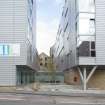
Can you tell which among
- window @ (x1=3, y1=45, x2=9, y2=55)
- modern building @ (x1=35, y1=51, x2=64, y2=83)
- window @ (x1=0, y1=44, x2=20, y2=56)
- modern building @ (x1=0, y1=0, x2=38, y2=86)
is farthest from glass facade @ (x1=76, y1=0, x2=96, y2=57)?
modern building @ (x1=35, y1=51, x2=64, y2=83)

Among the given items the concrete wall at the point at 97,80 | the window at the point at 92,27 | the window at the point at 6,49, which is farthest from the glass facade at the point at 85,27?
the window at the point at 6,49

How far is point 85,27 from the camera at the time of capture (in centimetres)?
4281

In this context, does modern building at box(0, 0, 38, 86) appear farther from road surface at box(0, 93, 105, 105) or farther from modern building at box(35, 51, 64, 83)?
modern building at box(35, 51, 64, 83)

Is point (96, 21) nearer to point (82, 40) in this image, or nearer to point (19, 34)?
point (82, 40)

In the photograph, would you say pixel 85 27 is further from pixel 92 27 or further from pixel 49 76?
pixel 49 76

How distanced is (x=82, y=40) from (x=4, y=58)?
9.11 meters

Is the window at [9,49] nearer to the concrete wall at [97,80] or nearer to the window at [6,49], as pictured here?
the window at [6,49]

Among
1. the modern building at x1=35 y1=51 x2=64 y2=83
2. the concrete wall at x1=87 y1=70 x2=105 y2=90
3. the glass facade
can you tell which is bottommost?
the modern building at x1=35 y1=51 x2=64 y2=83

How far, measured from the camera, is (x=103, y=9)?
1699 inches

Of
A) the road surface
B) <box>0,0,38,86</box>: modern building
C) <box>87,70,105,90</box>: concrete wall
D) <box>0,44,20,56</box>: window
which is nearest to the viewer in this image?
the road surface

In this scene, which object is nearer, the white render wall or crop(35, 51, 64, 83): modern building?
the white render wall

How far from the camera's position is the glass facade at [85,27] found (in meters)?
42.4

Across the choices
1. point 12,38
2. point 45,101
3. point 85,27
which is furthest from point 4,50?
point 45,101

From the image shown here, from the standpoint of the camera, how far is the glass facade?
139 ft
